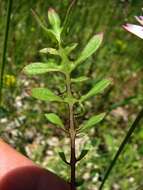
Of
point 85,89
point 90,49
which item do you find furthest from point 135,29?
point 85,89

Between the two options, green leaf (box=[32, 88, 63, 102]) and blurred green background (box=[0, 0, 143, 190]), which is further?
blurred green background (box=[0, 0, 143, 190])

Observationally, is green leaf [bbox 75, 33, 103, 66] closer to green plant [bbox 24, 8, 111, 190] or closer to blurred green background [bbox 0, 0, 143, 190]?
green plant [bbox 24, 8, 111, 190]

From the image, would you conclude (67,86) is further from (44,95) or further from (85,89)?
(85,89)

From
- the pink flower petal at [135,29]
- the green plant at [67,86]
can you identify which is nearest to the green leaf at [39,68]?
the green plant at [67,86]

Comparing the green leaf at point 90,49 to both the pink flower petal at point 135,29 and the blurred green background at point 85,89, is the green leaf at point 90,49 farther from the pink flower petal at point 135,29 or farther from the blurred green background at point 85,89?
the blurred green background at point 85,89

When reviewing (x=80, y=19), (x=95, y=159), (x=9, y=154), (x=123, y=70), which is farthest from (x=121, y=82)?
(x=9, y=154)

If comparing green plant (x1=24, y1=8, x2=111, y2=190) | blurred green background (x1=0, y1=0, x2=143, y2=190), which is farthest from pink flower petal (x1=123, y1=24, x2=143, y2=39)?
blurred green background (x1=0, y1=0, x2=143, y2=190)
